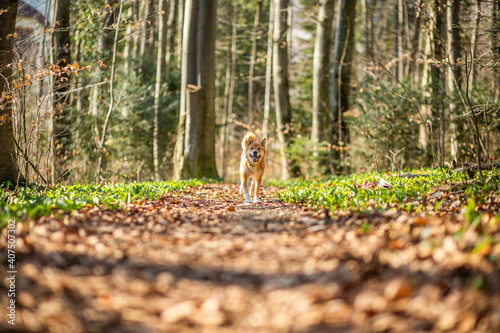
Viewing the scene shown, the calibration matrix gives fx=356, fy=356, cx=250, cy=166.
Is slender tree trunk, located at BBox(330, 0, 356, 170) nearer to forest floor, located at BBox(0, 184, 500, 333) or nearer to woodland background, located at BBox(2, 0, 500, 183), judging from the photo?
woodland background, located at BBox(2, 0, 500, 183)

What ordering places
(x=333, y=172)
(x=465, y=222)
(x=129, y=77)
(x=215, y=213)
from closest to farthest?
(x=465, y=222), (x=215, y=213), (x=333, y=172), (x=129, y=77)

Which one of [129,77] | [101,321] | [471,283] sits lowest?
[101,321]

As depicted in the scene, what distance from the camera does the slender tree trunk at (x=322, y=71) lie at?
14.3 metres

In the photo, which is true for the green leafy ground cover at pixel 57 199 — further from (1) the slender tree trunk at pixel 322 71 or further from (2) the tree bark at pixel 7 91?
(1) the slender tree trunk at pixel 322 71

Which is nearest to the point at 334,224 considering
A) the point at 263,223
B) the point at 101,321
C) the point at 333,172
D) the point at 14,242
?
the point at 263,223

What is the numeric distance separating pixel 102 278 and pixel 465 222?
3340 millimetres

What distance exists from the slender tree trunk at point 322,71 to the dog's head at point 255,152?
6686 mm

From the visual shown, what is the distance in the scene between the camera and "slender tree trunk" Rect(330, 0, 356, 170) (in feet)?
45.1

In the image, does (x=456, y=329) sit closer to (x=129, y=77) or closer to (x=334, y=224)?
(x=334, y=224)

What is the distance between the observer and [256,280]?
104 inches

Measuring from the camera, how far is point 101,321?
2137mm

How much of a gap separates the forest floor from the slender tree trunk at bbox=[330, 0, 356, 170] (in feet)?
33.0

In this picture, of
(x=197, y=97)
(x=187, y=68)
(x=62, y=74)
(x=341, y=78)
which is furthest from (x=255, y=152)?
(x=341, y=78)

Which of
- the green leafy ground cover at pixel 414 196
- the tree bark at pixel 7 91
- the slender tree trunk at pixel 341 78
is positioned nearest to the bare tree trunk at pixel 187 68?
the tree bark at pixel 7 91
